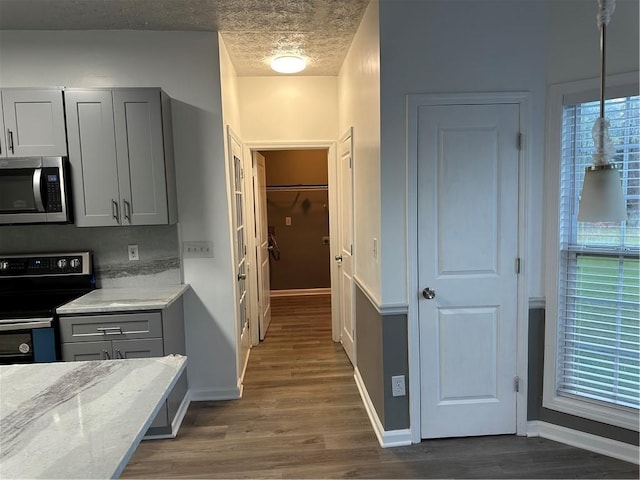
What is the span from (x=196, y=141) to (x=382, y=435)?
7.57ft

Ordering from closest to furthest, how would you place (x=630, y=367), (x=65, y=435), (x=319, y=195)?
1. (x=65, y=435)
2. (x=630, y=367)
3. (x=319, y=195)

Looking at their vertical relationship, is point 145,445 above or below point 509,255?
below

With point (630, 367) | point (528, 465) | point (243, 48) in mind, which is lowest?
point (528, 465)

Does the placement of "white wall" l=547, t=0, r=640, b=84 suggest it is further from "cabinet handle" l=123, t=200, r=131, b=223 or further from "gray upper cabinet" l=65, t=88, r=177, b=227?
"cabinet handle" l=123, t=200, r=131, b=223

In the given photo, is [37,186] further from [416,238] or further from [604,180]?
[604,180]

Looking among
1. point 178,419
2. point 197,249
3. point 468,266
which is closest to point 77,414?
point 178,419

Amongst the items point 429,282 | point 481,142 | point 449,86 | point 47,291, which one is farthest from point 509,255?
point 47,291

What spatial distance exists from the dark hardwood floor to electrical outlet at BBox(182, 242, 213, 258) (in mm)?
1096

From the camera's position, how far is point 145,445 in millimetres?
2447

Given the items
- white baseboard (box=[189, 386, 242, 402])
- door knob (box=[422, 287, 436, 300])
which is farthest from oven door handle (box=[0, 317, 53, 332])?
door knob (box=[422, 287, 436, 300])

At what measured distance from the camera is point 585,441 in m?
2.30

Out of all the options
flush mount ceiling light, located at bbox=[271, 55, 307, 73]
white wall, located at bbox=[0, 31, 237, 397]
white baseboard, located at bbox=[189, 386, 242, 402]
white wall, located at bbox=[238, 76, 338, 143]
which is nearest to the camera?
white wall, located at bbox=[0, 31, 237, 397]

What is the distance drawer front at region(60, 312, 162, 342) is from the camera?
2367mm

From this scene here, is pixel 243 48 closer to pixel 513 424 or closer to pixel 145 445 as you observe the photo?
pixel 145 445
